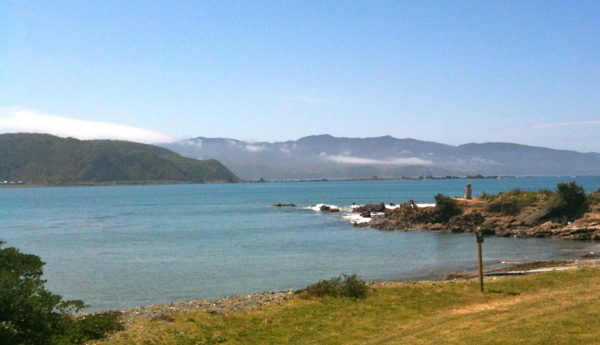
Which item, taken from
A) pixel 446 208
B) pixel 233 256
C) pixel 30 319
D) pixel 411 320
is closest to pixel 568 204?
pixel 446 208

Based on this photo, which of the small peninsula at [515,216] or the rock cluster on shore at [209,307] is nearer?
the rock cluster on shore at [209,307]

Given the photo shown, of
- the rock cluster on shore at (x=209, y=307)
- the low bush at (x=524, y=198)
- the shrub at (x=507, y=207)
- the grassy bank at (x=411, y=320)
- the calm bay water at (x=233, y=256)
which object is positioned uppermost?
the low bush at (x=524, y=198)

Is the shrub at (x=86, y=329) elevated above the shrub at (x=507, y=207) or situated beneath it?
situated beneath

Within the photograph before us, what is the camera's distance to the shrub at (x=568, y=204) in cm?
5422

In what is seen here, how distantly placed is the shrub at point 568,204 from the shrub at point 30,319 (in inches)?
1930

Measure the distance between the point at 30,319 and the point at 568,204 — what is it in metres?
52.2

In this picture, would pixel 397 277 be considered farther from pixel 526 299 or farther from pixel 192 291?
pixel 526 299

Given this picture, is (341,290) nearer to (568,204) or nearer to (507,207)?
(568,204)

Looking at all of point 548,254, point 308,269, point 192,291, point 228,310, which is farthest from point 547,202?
point 228,310

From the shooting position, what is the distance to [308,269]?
115ft

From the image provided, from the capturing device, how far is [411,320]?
16.6 metres

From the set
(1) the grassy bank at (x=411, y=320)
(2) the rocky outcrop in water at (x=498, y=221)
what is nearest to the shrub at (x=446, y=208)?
(2) the rocky outcrop in water at (x=498, y=221)

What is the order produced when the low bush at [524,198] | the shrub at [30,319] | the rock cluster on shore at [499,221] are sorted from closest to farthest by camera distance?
the shrub at [30,319], the rock cluster on shore at [499,221], the low bush at [524,198]

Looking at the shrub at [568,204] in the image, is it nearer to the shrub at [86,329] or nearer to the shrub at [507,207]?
the shrub at [507,207]
